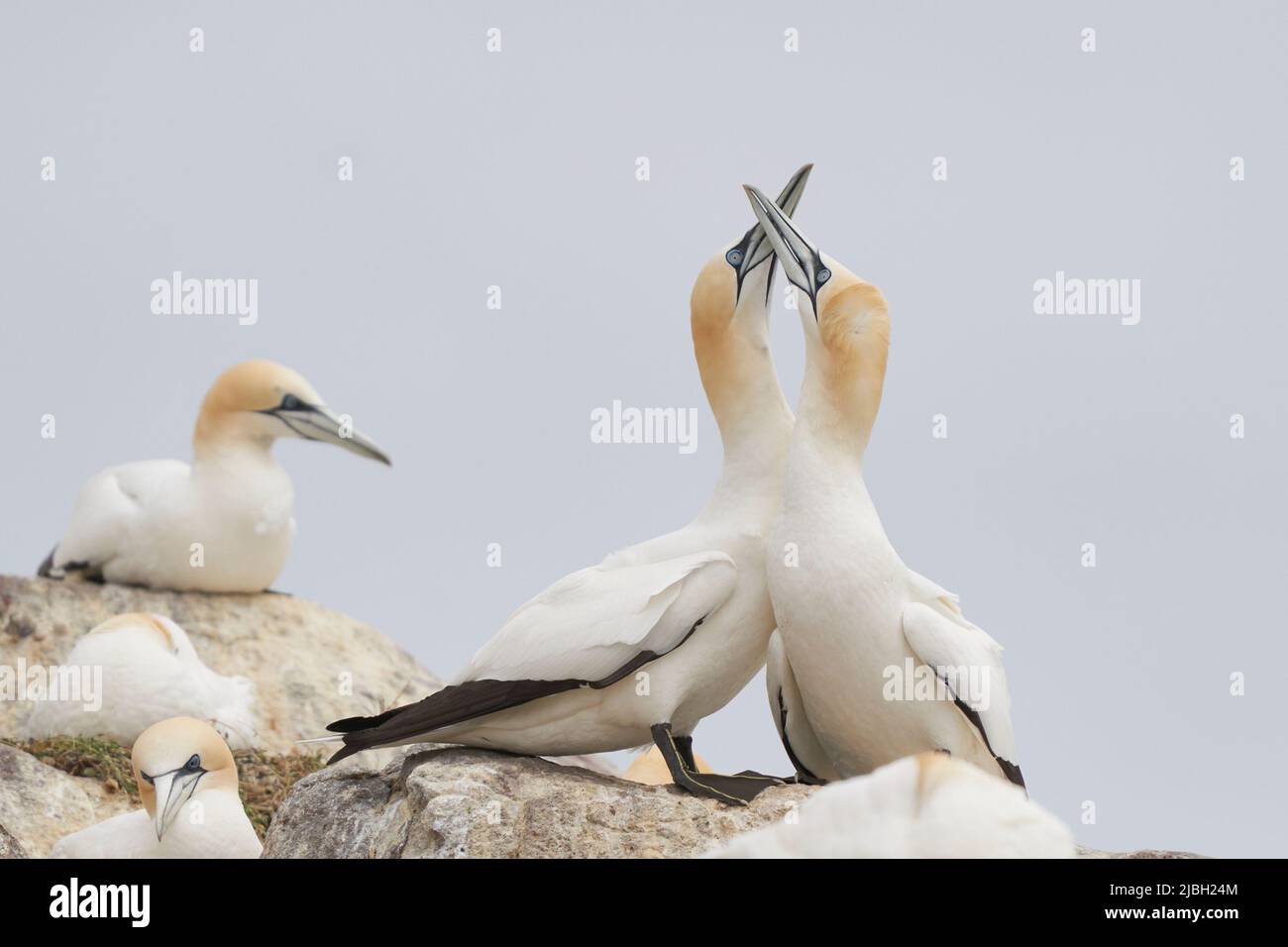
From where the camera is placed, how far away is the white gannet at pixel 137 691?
11.1 metres

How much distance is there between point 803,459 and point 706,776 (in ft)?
4.43

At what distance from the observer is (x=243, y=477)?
13.9 metres

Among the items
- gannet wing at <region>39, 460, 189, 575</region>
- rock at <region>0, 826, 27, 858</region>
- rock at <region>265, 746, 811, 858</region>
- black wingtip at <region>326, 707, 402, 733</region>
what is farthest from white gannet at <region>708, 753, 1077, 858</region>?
gannet wing at <region>39, 460, 189, 575</region>

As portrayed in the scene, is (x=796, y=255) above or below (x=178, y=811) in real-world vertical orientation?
above

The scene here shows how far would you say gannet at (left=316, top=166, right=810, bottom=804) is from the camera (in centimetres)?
688

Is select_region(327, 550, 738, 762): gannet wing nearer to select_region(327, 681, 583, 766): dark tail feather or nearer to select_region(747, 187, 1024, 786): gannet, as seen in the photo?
select_region(327, 681, 583, 766): dark tail feather

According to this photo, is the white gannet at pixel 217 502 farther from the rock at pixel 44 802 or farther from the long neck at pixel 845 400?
the long neck at pixel 845 400

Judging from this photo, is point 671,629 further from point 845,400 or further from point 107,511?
point 107,511

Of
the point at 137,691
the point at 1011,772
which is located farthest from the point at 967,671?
the point at 137,691

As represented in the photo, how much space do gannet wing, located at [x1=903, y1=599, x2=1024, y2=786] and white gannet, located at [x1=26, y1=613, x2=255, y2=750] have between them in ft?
20.4

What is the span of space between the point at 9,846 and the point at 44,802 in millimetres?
878

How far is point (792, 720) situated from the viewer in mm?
7391
